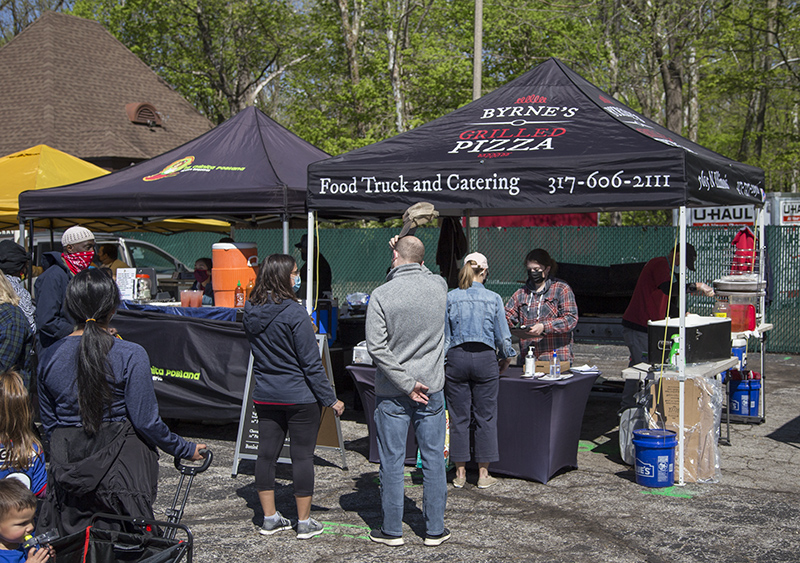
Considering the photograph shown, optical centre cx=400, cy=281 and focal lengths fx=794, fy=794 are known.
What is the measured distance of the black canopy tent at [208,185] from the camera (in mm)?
7684

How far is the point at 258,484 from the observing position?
5.04 meters

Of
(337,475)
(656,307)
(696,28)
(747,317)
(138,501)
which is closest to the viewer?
(138,501)

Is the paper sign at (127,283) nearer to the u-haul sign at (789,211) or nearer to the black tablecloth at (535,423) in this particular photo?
the black tablecloth at (535,423)

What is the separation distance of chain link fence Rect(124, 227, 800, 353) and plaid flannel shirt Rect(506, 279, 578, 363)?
19.2 feet

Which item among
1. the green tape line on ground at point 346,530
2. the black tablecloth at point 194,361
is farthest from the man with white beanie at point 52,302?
the green tape line on ground at point 346,530

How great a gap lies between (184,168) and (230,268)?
1406 millimetres

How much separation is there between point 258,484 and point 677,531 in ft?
8.93

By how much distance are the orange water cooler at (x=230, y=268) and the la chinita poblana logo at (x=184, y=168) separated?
2.88 feet

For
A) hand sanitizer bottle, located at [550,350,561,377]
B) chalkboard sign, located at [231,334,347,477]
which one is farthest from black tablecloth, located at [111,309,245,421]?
hand sanitizer bottle, located at [550,350,561,377]

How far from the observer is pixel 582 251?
48.8 ft

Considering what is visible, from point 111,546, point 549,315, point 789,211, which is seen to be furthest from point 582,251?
point 111,546

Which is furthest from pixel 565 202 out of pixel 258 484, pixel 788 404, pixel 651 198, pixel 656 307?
pixel 788 404

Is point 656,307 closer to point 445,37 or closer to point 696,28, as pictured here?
point 696,28

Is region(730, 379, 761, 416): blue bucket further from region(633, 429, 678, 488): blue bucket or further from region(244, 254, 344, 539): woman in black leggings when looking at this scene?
region(244, 254, 344, 539): woman in black leggings
